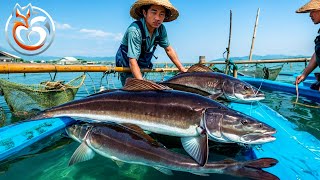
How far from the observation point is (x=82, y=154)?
8.30 feet

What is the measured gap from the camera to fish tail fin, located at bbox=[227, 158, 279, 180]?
78.5 inches

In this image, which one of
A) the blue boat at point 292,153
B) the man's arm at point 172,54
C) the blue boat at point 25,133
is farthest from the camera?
the man's arm at point 172,54

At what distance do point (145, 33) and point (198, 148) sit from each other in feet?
10.6

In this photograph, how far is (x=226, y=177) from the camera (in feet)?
8.20

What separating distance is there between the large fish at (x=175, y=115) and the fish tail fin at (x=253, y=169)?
0.18m

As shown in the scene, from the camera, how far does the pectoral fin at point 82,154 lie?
99.0 inches

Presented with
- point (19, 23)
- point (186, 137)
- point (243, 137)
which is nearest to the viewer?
point (243, 137)

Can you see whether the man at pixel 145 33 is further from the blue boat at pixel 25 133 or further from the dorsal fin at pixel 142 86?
the blue boat at pixel 25 133

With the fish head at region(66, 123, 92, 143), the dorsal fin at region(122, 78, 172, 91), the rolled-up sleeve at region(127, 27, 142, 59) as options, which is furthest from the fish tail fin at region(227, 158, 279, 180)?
the rolled-up sleeve at region(127, 27, 142, 59)

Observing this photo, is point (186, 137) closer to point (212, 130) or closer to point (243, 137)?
point (212, 130)

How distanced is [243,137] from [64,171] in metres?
2.16

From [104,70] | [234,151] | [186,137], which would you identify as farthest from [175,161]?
[104,70]

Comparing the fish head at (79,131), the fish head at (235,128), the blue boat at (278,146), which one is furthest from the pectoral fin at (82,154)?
the fish head at (235,128)

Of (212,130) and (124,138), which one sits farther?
(124,138)
